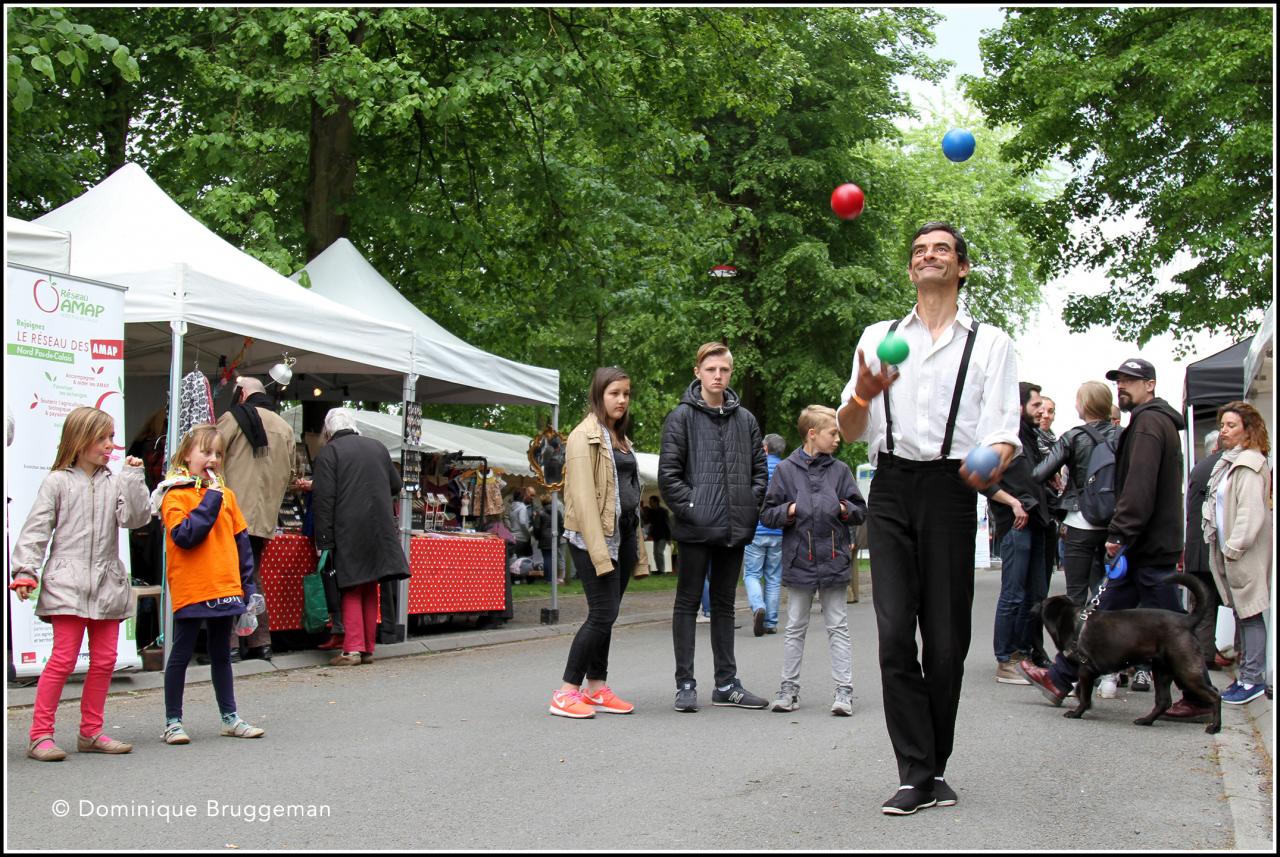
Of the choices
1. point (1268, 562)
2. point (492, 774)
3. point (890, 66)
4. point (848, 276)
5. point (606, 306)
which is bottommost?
point (492, 774)

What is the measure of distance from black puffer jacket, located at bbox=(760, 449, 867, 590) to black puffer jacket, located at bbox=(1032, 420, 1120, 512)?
1.33 m

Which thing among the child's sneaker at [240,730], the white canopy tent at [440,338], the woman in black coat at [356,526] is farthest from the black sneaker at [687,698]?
the white canopy tent at [440,338]

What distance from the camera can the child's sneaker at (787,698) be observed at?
837 centimetres

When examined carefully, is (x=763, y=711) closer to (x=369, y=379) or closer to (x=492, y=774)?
(x=492, y=774)

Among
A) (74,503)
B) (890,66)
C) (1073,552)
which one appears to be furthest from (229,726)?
(890,66)

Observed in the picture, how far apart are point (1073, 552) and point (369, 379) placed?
9.14 meters

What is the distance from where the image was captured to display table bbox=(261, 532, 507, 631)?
1113 cm

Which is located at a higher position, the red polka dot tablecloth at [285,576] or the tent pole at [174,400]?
the tent pole at [174,400]

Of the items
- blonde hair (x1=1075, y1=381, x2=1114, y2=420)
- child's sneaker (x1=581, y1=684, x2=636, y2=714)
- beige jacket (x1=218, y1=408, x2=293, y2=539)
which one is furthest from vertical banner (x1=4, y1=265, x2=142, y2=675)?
blonde hair (x1=1075, y1=381, x2=1114, y2=420)

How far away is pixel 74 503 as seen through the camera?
6.85m

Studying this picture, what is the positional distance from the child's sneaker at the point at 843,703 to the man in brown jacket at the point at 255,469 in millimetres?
4492

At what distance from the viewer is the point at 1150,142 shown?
920 inches

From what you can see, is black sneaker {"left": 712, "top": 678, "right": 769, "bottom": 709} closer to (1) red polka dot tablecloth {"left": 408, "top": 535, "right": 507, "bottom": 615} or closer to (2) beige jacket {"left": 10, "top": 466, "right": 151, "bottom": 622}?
(2) beige jacket {"left": 10, "top": 466, "right": 151, "bottom": 622}

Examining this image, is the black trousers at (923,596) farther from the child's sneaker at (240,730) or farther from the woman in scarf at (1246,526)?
the woman in scarf at (1246,526)
